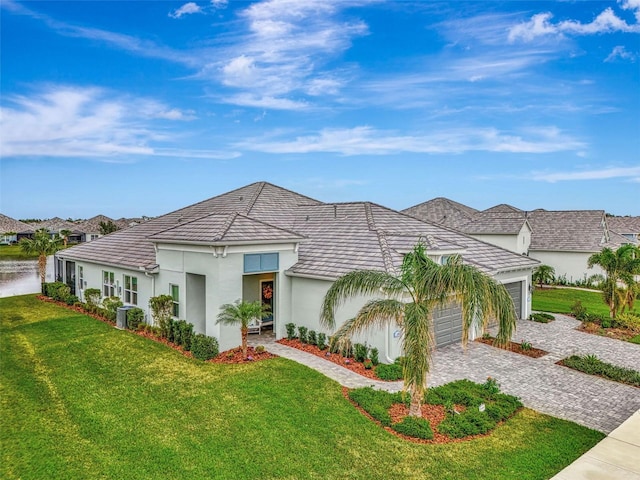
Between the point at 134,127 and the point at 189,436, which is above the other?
the point at 134,127

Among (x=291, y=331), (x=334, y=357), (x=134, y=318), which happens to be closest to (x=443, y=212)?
(x=291, y=331)

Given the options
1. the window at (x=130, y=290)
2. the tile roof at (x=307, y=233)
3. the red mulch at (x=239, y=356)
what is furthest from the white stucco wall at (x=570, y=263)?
the window at (x=130, y=290)

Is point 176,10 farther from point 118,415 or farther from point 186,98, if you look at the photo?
point 118,415

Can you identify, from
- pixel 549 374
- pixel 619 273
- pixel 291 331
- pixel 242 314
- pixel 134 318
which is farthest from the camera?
pixel 619 273

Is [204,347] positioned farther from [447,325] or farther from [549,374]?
[549,374]

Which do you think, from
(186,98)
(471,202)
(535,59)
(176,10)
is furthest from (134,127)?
(471,202)

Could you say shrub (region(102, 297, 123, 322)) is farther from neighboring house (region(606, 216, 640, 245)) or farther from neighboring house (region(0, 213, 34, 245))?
neighboring house (region(0, 213, 34, 245))
